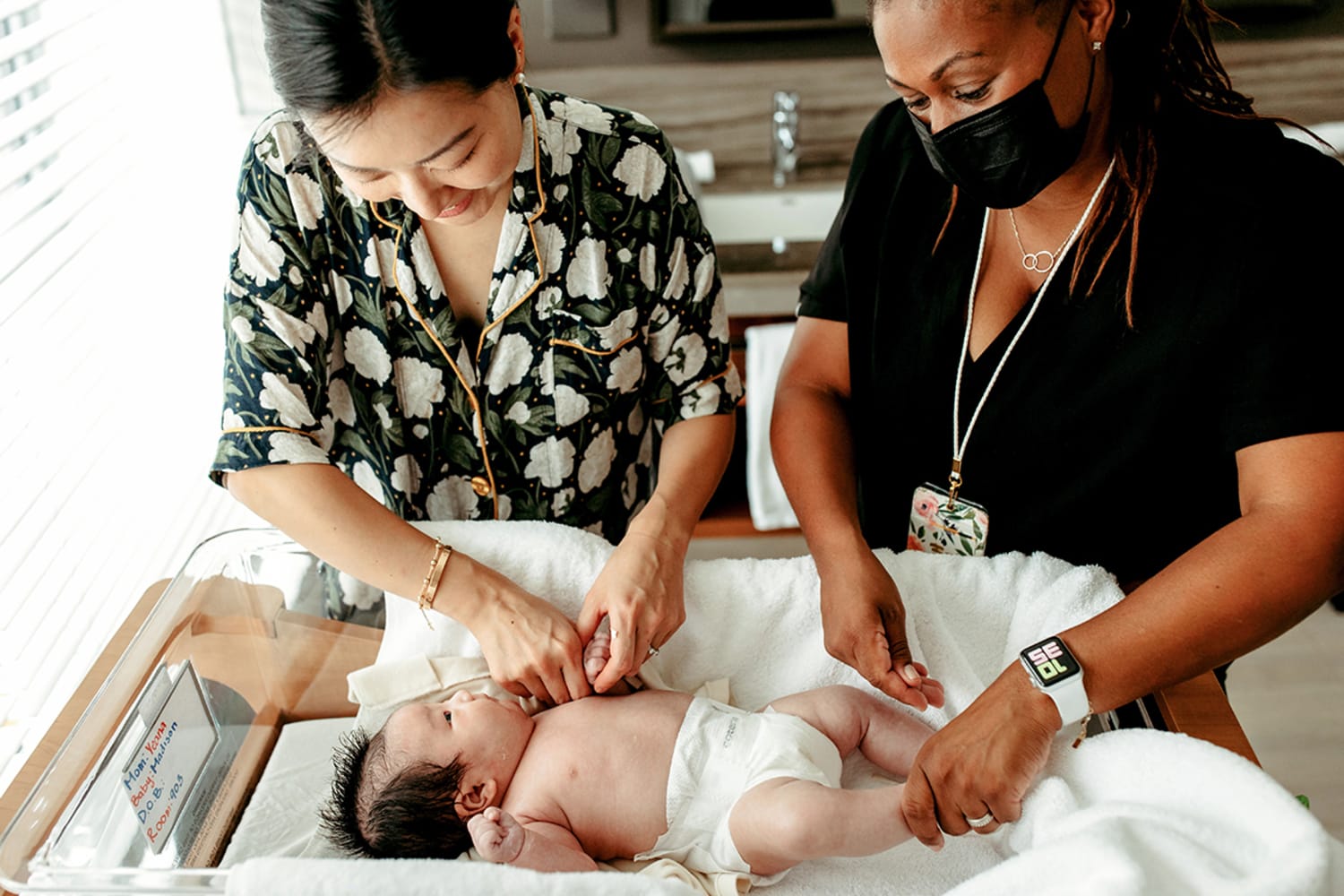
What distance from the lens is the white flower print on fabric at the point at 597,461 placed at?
1.54 m

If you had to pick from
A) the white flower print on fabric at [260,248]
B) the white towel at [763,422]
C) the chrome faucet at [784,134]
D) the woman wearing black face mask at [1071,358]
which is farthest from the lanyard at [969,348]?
the chrome faucet at [784,134]

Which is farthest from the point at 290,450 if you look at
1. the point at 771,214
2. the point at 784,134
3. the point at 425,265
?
the point at 784,134

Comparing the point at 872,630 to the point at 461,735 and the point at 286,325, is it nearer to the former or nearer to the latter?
the point at 461,735

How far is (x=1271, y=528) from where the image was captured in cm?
112

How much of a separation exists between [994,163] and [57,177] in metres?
1.48

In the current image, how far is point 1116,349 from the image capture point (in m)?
1.29

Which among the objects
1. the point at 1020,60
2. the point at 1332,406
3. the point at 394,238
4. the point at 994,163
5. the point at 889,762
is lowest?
the point at 889,762

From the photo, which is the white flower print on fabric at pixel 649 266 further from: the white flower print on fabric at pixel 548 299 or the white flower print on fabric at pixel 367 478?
the white flower print on fabric at pixel 367 478

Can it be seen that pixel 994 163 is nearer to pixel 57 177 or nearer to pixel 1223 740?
pixel 1223 740

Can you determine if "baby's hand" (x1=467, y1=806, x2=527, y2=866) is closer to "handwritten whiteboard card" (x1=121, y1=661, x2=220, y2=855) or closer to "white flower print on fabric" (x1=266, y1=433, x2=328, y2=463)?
"handwritten whiteboard card" (x1=121, y1=661, x2=220, y2=855)

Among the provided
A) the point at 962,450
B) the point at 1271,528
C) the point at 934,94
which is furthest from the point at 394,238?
the point at 1271,528

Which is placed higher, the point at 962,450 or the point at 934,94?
the point at 934,94

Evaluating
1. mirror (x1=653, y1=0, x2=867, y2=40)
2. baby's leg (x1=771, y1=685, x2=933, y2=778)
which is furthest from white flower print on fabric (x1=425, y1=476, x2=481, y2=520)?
mirror (x1=653, y1=0, x2=867, y2=40)

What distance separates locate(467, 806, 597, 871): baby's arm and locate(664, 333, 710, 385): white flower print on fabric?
622 millimetres
